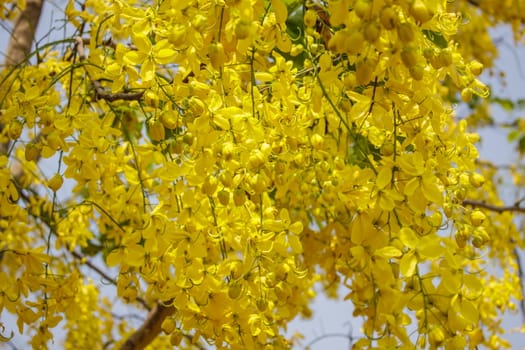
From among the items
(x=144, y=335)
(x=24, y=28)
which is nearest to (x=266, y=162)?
(x=144, y=335)

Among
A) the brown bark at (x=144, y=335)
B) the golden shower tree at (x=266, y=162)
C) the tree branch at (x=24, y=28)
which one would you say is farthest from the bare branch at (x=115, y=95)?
the tree branch at (x=24, y=28)

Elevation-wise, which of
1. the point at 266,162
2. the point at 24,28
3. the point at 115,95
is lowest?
the point at 266,162

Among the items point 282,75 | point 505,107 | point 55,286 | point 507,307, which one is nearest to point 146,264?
point 55,286

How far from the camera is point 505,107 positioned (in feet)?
13.9

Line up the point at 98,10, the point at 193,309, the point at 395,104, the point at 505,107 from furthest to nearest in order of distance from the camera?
the point at 505,107 → the point at 98,10 → the point at 193,309 → the point at 395,104

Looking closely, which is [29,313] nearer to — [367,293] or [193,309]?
[193,309]

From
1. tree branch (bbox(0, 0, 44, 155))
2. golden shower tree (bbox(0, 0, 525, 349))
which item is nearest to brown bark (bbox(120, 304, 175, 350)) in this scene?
golden shower tree (bbox(0, 0, 525, 349))

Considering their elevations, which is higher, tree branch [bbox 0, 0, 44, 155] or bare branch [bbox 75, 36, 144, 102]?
tree branch [bbox 0, 0, 44, 155]

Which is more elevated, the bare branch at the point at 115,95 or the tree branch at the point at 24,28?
the tree branch at the point at 24,28

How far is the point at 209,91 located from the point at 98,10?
0.76m

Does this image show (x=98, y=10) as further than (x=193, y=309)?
Yes

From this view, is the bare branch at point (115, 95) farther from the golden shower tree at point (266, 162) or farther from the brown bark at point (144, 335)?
the brown bark at point (144, 335)

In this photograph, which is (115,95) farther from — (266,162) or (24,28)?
(24,28)

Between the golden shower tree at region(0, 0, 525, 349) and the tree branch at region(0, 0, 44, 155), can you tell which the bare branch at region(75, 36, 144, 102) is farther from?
the tree branch at region(0, 0, 44, 155)
